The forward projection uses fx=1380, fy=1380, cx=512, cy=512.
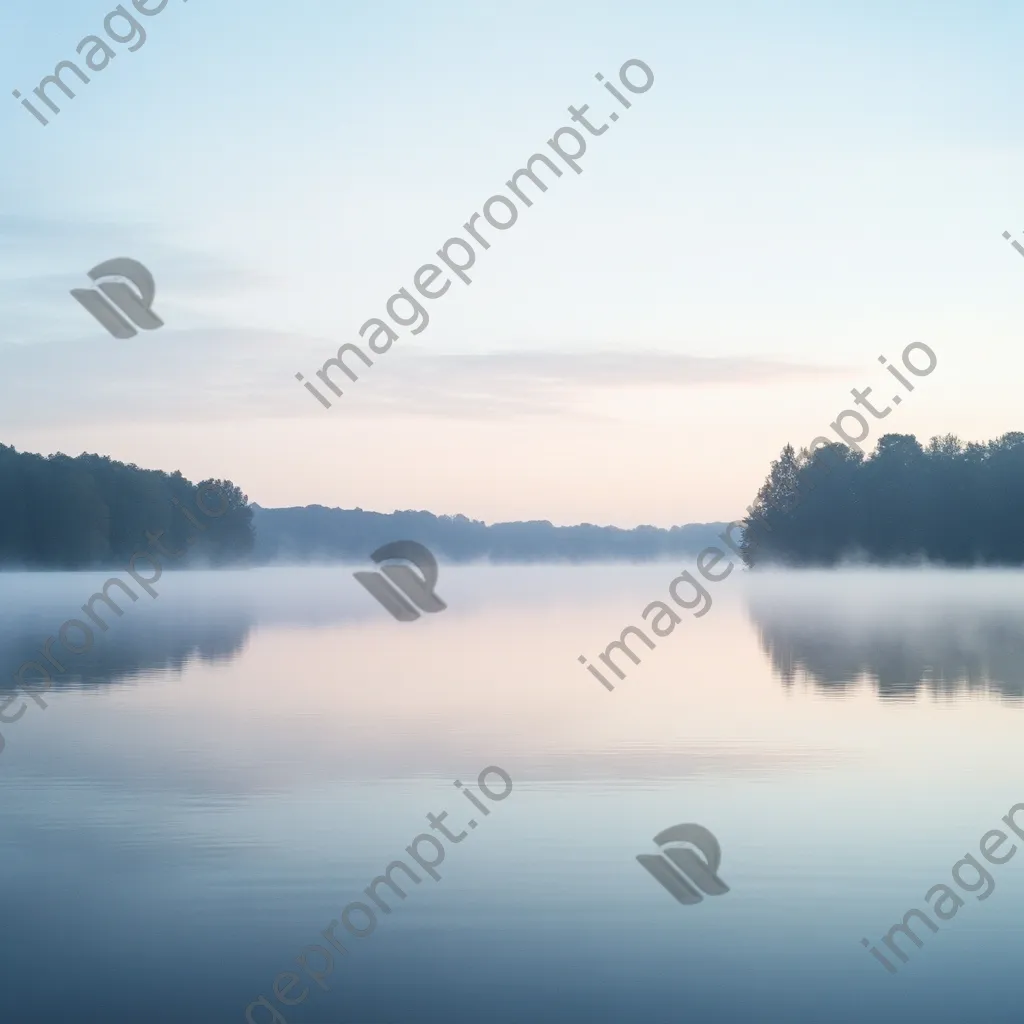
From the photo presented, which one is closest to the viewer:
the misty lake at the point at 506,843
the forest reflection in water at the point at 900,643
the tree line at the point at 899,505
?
the misty lake at the point at 506,843

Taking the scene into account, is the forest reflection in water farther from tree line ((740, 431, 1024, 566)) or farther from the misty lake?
tree line ((740, 431, 1024, 566))

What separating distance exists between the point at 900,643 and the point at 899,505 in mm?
108774

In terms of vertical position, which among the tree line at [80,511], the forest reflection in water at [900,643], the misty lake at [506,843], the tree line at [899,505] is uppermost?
the tree line at [80,511]

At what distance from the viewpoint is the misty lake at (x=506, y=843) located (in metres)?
8.41

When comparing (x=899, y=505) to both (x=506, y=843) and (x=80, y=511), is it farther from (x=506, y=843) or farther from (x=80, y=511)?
(x=506, y=843)

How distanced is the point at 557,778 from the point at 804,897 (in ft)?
17.7

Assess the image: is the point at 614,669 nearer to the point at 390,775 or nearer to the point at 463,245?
the point at 463,245

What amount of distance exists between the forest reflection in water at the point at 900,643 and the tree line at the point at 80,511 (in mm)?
90610

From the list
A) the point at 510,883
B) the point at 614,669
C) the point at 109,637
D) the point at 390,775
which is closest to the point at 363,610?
the point at 109,637

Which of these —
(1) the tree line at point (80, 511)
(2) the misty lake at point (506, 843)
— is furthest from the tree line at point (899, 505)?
(2) the misty lake at point (506, 843)

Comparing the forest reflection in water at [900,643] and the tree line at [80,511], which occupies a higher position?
the tree line at [80,511]

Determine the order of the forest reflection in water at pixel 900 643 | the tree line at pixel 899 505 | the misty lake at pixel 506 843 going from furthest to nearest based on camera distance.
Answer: the tree line at pixel 899 505 < the forest reflection in water at pixel 900 643 < the misty lake at pixel 506 843

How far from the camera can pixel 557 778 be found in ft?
50.7

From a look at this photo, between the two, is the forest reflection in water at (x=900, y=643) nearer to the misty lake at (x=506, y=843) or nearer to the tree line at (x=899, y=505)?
the misty lake at (x=506, y=843)
